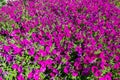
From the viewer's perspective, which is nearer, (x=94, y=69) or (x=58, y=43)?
(x=94, y=69)

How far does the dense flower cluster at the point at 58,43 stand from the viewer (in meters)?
4.17

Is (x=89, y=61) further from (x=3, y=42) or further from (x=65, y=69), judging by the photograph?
(x=3, y=42)

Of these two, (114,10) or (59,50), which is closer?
(59,50)

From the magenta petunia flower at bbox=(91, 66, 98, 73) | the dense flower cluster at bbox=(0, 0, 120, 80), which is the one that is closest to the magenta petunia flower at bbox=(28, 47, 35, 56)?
the dense flower cluster at bbox=(0, 0, 120, 80)

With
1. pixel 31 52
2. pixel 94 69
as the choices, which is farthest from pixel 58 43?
pixel 94 69

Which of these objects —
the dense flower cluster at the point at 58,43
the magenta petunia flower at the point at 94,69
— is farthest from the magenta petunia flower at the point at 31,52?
the magenta petunia flower at the point at 94,69

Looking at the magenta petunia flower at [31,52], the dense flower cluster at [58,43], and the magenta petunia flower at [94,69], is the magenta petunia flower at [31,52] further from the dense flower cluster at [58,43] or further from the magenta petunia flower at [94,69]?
the magenta petunia flower at [94,69]

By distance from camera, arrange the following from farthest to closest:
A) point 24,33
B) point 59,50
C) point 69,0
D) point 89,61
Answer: point 69,0
point 24,33
point 59,50
point 89,61

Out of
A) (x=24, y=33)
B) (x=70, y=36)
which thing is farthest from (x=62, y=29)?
(x=24, y=33)

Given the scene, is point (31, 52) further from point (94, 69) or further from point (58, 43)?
point (94, 69)

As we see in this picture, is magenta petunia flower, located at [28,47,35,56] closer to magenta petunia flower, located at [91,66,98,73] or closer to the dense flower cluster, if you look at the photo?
the dense flower cluster

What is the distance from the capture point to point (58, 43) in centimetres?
480

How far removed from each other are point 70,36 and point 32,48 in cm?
105

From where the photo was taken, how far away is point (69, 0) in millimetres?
7504
